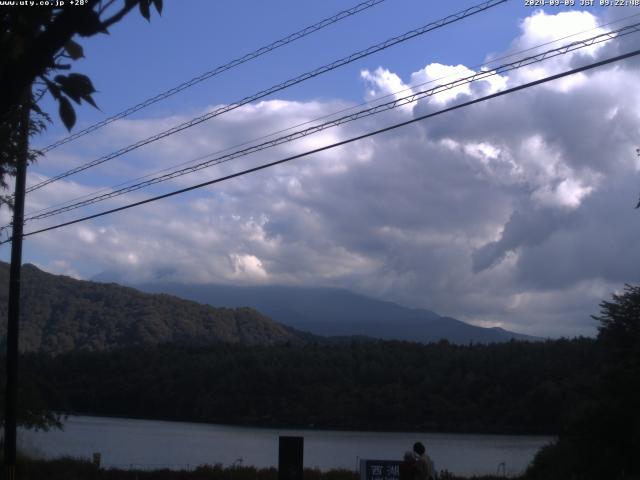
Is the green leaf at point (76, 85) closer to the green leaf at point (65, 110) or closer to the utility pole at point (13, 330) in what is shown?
the green leaf at point (65, 110)

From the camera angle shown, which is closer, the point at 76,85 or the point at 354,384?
the point at 76,85

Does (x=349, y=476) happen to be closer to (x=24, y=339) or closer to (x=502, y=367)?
(x=502, y=367)

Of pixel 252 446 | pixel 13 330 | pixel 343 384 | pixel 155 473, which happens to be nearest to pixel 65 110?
pixel 13 330

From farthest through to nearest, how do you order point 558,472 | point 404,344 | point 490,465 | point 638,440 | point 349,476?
point 404,344, point 490,465, point 349,476, point 558,472, point 638,440

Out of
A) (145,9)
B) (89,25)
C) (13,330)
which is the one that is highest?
(145,9)

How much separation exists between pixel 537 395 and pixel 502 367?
23.8 feet

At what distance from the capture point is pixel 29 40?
4.64 meters

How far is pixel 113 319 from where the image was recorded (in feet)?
376

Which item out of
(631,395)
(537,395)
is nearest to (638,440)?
(631,395)

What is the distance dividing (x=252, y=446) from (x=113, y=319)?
71374 mm

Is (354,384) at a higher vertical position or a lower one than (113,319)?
lower

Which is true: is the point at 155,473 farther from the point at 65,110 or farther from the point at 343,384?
the point at 343,384

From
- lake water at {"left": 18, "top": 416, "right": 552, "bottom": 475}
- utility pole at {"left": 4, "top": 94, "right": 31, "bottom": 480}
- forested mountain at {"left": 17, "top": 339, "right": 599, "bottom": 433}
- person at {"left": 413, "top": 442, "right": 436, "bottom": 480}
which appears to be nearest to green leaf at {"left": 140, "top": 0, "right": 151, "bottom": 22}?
person at {"left": 413, "top": 442, "right": 436, "bottom": 480}

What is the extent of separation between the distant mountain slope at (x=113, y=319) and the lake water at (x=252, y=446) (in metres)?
28.0
